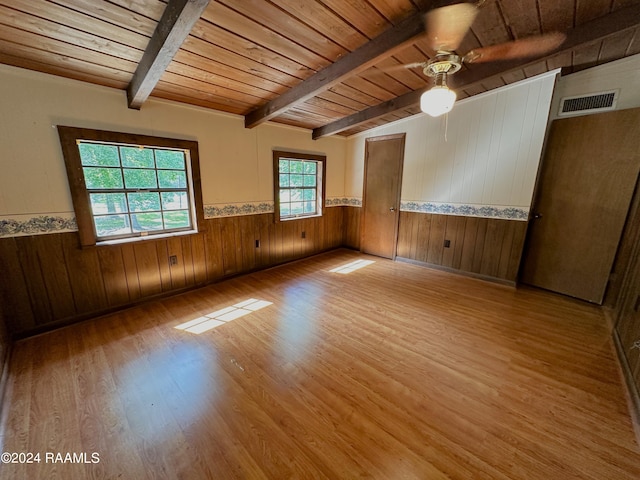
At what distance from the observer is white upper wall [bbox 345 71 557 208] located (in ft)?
9.70

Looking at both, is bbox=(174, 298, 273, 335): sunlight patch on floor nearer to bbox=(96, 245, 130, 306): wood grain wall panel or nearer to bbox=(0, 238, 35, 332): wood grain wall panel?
bbox=(96, 245, 130, 306): wood grain wall panel

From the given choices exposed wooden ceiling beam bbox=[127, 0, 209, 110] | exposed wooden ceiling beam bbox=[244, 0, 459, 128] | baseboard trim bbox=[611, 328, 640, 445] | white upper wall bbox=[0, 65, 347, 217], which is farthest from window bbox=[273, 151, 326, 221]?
baseboard trim bbox=[611, 328, 640, 445]

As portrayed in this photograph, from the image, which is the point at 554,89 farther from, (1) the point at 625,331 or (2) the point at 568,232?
(1) the point at 625,331

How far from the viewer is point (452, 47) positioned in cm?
200

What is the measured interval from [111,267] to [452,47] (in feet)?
12.1

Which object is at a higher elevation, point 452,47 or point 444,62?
point 452,47

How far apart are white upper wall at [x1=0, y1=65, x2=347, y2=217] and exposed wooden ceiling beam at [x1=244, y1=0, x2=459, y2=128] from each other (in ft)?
2.51

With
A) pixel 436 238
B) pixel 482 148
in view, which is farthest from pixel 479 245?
pixel 482 148

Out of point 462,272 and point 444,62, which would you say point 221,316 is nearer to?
point 444,62

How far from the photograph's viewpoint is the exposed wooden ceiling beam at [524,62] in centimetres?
185

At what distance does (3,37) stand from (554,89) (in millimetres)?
4787

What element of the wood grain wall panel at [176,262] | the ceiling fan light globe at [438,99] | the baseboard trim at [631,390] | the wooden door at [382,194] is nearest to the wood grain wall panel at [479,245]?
the wooden door at [382,194]

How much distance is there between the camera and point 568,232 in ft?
9.66

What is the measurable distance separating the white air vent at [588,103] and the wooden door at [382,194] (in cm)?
191
